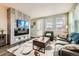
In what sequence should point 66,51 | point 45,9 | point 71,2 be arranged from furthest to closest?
point 45,9 < point 71,2 < point 66,51

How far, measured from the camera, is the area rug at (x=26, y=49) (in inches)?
107

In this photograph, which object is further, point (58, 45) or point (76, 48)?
point (58, 45)

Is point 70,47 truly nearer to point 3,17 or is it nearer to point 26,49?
point 26,49

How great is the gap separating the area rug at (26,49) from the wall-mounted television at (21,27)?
35cm

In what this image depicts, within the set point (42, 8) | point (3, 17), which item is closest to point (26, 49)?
point (3, 17)

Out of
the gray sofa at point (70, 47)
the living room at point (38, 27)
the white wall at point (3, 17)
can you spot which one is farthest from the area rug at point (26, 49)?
the white wall at point (3, 17)

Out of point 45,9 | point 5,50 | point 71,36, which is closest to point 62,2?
point 45,9

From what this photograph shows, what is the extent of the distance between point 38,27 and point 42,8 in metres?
0.60

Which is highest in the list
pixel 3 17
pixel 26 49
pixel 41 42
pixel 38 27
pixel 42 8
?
pixel 42 8

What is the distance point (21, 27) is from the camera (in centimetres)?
293

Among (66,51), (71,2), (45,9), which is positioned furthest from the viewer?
(45,9)

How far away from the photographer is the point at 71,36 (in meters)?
2.93

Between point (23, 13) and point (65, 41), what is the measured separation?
149 cm

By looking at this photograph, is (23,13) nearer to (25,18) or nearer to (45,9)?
(25,18)
